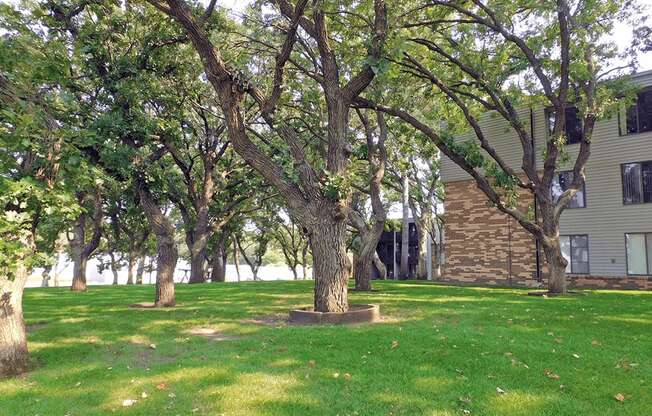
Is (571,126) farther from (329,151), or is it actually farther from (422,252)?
(329,151)

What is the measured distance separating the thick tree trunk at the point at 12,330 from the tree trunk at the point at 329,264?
5.15 meters

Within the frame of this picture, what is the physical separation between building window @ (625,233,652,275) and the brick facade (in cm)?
92

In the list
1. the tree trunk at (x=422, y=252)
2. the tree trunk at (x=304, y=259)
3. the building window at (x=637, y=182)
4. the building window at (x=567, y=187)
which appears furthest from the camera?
the tree trunk at (x=304, y=259)

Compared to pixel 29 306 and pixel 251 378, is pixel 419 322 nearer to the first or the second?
pixel 251 378

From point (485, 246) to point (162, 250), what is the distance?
55.4ft

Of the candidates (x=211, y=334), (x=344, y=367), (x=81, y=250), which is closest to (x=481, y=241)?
(x=211, y=334)

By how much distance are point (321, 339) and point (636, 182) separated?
18.9 m

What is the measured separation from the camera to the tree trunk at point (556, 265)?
52.0 feet

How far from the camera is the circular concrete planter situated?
30.7ft

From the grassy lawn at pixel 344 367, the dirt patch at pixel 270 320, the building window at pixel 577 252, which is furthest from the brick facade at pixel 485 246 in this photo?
the dirt patch at pixel 270 320

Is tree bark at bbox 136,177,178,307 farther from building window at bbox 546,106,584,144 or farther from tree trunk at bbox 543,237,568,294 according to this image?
building window at bbox 546,106,584,144

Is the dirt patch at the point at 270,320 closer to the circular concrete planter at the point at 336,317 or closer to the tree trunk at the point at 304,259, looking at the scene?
the circular concrete planter at the point at 336,317

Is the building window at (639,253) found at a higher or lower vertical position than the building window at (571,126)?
lower

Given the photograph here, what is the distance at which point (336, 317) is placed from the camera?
934cm
